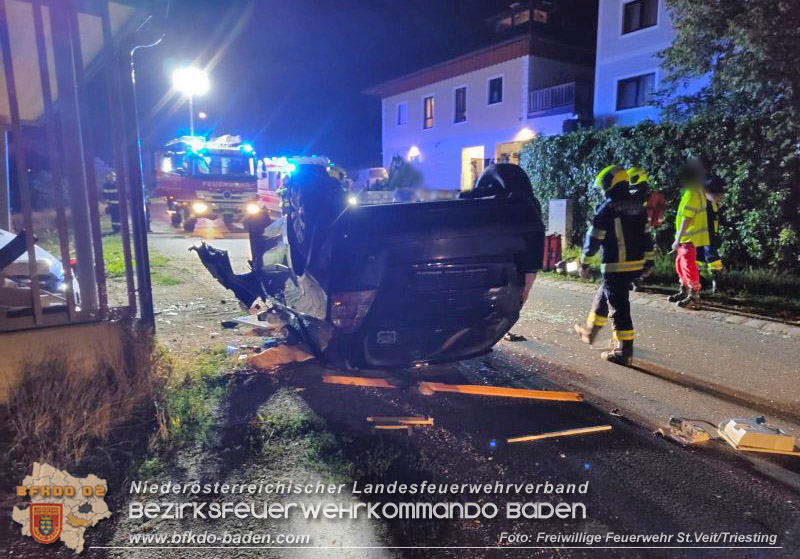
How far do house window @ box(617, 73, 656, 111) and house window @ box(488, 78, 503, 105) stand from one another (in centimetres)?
594

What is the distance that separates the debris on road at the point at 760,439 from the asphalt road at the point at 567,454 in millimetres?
124

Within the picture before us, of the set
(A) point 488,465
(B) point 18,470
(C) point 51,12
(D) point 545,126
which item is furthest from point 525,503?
(D) point 545,126

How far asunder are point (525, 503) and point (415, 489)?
57 cm

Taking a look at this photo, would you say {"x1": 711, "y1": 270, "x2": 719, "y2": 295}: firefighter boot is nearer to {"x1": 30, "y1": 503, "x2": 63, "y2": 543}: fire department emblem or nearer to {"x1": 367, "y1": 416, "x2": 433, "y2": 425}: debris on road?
{"x1": 367, "y1": 416, "x2": 433, "y2": 425}: debris on road

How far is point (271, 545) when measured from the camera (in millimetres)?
2336

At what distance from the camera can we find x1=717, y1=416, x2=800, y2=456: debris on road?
3.15m

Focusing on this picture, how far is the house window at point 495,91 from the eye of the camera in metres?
23.6

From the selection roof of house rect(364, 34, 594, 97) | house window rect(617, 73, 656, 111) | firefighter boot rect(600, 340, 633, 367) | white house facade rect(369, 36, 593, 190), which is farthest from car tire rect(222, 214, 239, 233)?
firefighter boot rect(600, 340, 633, 367)

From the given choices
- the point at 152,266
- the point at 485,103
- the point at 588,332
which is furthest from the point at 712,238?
the point at 485,103

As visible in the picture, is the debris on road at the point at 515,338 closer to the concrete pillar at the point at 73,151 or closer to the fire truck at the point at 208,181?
the concrete pillar at the point at 73,151

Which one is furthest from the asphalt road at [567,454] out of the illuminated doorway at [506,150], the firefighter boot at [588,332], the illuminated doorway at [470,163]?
the illuminated doorway at [470,163]

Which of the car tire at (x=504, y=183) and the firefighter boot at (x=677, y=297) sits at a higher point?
the car tire at (x=504, y=183)

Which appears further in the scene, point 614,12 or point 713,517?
point 614,12

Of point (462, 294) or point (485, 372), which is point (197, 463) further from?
point (485, 372)
